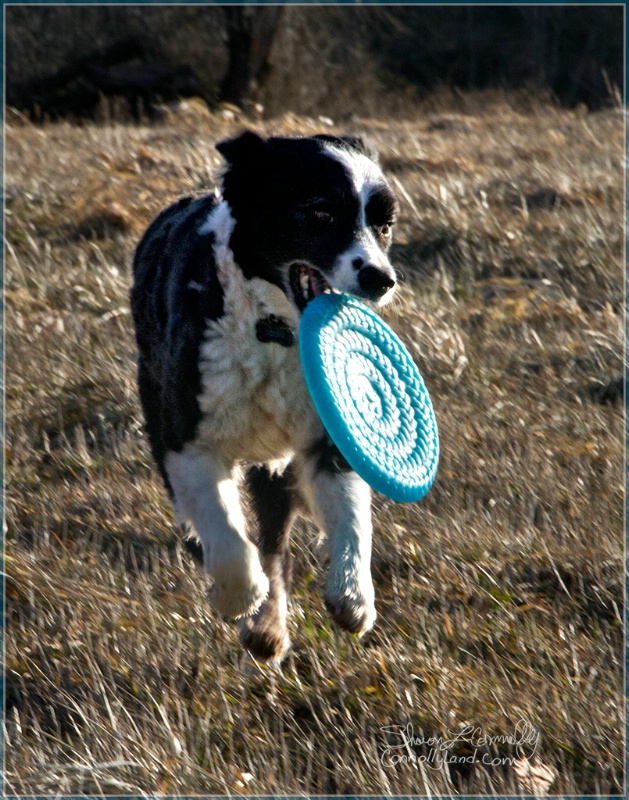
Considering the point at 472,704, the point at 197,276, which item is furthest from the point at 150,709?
the point at 197,276

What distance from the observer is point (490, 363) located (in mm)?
5867

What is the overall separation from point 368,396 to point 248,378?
0.53 m

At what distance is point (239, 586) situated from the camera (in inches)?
131

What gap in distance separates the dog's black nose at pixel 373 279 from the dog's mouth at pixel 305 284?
0.23 metres

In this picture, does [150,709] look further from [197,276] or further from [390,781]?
[197,276]

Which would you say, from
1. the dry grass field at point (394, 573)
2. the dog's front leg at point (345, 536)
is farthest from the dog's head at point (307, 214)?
the dry grass field at point (394, 573)

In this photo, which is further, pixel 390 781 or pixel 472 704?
pixel 472 704

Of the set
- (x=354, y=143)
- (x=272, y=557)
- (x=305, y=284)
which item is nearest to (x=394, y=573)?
(x=272, y=557)

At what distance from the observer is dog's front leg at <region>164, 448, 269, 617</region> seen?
334 centimetres

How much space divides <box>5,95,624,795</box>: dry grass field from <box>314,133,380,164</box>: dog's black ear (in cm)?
145

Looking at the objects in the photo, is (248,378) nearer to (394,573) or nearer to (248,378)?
(248,378)

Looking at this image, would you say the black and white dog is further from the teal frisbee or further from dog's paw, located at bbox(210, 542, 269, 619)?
the teal frisbee

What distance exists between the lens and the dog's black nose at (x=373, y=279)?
331cm

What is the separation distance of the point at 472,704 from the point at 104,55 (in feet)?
54.7
